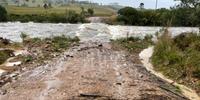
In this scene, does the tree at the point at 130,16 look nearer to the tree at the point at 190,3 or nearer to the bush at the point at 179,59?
the tree at the point at 190,3

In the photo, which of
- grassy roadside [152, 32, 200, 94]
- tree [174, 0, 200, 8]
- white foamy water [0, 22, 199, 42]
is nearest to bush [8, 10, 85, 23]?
white foamy water [0, 22, 199, 42]

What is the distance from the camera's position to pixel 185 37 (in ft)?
96.2

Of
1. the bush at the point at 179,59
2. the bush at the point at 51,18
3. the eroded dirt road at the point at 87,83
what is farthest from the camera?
the bush at the point at 51,18

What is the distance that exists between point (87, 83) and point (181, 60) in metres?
6.67

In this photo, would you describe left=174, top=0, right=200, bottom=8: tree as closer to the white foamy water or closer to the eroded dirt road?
the white foamy water

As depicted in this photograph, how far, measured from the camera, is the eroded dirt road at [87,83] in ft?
49.4

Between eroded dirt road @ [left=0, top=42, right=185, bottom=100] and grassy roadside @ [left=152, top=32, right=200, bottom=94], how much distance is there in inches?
49.1

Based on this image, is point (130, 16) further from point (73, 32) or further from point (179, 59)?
point (179, 59)

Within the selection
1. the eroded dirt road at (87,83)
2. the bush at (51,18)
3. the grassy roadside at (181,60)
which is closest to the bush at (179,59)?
the grassy roadside at (181,60)

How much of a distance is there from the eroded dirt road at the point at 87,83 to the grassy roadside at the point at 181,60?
4.09ft

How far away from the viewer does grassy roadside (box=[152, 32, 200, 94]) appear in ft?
64.1

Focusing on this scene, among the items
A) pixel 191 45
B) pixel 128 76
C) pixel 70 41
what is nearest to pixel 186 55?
pixel 191 45

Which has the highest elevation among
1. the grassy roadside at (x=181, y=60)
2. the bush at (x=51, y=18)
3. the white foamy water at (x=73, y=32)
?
the grassy roadside at (x=181, y=60)

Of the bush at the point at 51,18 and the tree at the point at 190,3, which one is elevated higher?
the tree at the point at 190,3
